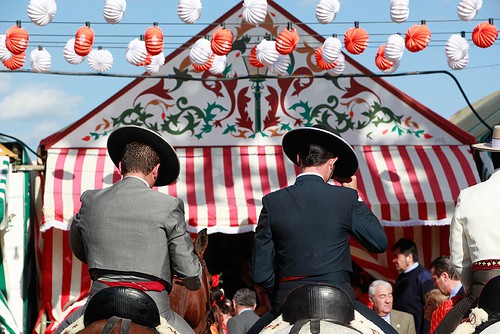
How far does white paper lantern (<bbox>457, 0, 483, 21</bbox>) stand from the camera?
966 centimetres

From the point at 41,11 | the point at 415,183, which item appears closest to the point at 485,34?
the point at 415,183

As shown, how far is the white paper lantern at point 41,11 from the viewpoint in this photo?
9.64 metres

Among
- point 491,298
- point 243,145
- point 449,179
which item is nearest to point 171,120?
point 243,145

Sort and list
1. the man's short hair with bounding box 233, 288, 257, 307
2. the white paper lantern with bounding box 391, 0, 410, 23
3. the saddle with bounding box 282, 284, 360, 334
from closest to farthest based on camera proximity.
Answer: the saddle with bounding box 282, 284, 360, 334, the man's short hair with bounding box 233, 288, 257, 307, the white paper lantern with bounding box 391, 0, 410, 23

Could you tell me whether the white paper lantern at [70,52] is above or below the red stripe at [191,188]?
above

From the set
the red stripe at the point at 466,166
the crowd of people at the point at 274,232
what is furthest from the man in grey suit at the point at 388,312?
the crowd of people at the point at 274,232

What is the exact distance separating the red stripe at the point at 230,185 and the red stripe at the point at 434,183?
2.27 m

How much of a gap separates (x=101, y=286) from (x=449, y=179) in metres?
6.74

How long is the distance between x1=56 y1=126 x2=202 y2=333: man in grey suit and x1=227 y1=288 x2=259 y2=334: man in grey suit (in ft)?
12.0

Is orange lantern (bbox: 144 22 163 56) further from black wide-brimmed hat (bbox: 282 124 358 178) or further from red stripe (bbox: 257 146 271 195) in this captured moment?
black wide-brimmed hat (bbox: 282 124 358 178)

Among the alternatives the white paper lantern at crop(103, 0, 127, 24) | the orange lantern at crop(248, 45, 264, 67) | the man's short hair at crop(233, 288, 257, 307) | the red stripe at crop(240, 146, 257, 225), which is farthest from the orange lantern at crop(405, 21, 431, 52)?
the man's short hair at crop(233, 288, 257, 307)

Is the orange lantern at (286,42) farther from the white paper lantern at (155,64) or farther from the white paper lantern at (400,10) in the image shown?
the white paper lantern at (155,64)

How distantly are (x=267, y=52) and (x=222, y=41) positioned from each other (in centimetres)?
52

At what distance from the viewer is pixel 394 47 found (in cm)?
993
